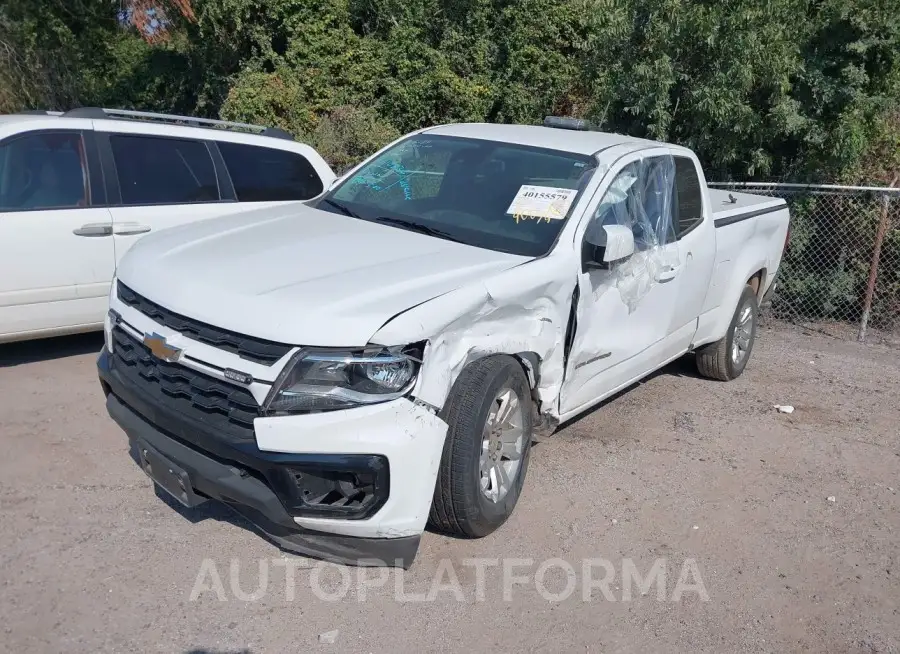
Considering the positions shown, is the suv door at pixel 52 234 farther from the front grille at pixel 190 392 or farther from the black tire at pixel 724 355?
the black tire at pixel 724 355

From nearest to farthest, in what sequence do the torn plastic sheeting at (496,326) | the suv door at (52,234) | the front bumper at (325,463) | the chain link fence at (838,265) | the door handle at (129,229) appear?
1. the front bumper at (325,463)
2. the torn plastic sheeting at (496,326)
3. the suv door at (52,234)
4. the door handle at (129,229)
5. the chain link fence at (838,265)

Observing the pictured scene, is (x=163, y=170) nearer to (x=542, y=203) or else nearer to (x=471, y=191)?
(x=471, y=191)

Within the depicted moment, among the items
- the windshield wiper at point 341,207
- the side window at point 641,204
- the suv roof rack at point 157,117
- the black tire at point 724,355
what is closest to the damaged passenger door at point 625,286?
the side window at point 641,204

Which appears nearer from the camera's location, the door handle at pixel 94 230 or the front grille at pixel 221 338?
the front grille at pixel 221 338

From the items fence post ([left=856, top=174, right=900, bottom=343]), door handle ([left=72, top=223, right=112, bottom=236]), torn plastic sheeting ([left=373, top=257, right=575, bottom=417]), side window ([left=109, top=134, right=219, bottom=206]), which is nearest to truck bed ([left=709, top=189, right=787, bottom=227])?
fence post ([left=856, top=174, right=900, bottom=343])

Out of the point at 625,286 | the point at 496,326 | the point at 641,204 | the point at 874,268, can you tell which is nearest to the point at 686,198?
the point at 641,204

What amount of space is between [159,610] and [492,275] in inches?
76.2

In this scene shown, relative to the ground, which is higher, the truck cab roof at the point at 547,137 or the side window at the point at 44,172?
the truck cab roof at the point at 547,137

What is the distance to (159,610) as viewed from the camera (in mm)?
3338

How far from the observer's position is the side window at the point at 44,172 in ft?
18.1

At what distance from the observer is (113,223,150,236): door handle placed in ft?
19.2

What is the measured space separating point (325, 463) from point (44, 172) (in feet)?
12.2

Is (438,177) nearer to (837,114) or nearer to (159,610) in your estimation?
(159,610)

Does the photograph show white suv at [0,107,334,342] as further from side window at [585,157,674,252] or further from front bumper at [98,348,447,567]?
side window at [585,157,674,252]
